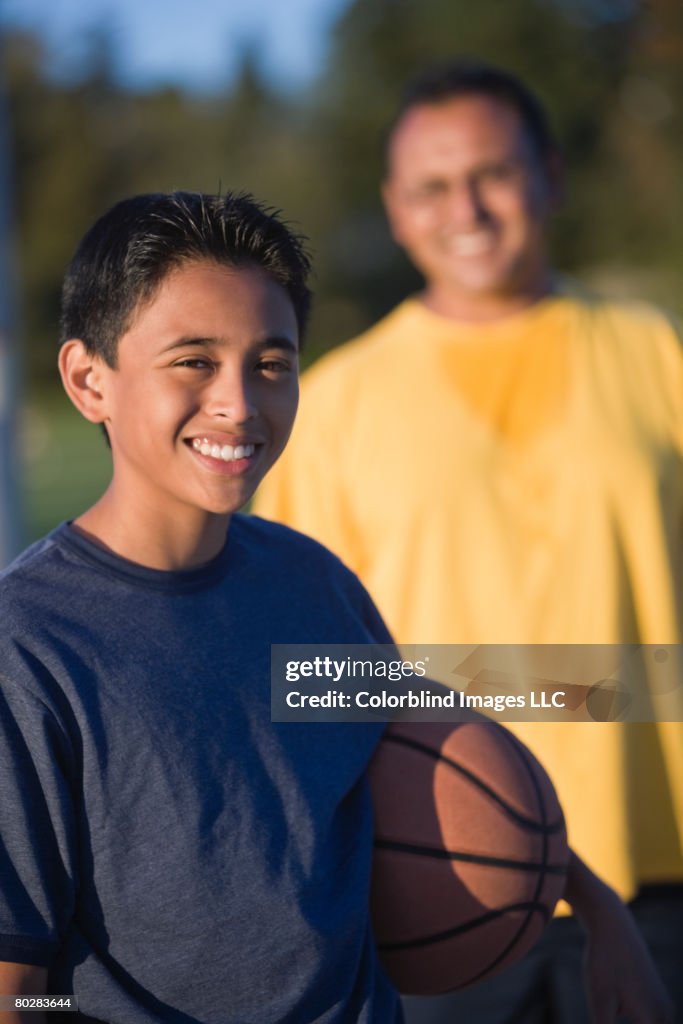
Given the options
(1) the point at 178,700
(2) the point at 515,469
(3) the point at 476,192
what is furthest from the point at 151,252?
(3) the point at 476,192

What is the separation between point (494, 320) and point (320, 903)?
68.6 inches

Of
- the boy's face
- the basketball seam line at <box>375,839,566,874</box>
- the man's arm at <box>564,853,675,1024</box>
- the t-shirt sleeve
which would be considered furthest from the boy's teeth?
the man's arm at <box>564,853,675,1024</box>

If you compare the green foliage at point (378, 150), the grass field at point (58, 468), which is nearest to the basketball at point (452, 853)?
the grass field at point (58, 468)

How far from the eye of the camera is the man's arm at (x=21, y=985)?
1663 millimetres

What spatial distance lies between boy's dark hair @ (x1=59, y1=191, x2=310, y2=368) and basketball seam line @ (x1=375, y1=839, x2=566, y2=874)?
2.72 feet

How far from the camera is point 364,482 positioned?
3.05 meters

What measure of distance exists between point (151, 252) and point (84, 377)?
0.71 ft

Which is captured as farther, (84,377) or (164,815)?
(84,377)

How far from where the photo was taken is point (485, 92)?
320 centimetres

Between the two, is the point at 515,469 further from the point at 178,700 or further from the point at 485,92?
the point at 178,700

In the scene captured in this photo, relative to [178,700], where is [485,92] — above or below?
above

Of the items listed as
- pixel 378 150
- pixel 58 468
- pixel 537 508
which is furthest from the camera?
pixel 378 150

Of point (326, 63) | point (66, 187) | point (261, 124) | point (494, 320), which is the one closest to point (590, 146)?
point (326, 63)

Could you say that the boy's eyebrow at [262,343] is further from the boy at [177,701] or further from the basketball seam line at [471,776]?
the basketball seam line at [471,776]
